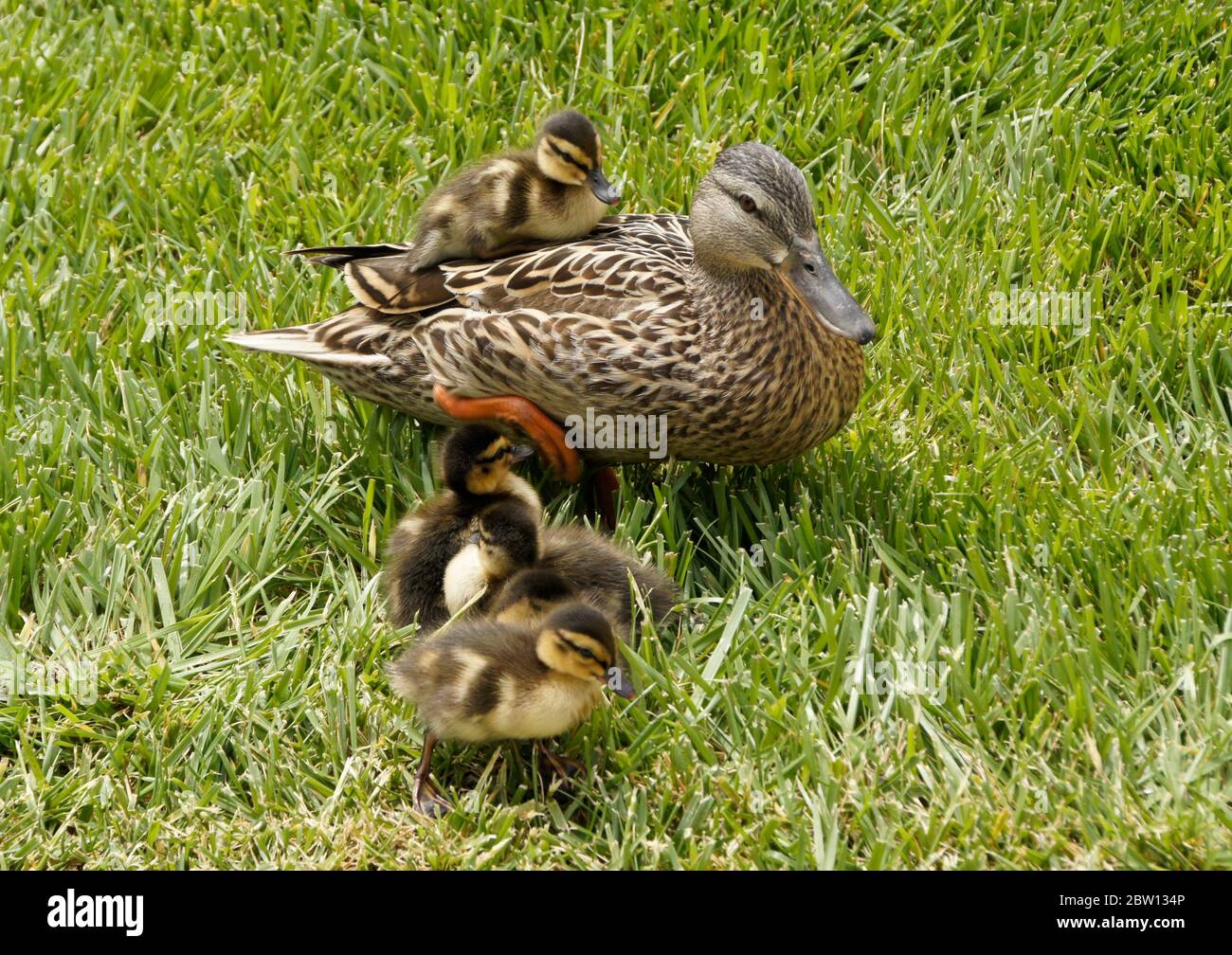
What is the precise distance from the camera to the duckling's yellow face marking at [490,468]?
11.1 ft

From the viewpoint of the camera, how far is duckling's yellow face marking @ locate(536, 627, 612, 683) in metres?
2.88

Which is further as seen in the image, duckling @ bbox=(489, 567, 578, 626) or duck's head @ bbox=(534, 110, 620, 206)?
duck's head @ bbox=(534, 110, 620, 206)

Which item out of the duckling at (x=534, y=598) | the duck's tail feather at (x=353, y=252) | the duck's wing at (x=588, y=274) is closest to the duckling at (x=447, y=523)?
the duckling at (x=534, y=598)

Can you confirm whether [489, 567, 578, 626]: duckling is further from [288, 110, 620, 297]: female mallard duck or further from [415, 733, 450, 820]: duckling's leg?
[288, 110, 620, 297]: female mallard duck

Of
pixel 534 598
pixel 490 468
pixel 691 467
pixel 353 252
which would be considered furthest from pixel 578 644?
pixel 353 252

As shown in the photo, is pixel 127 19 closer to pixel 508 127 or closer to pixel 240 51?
pixel 240 51

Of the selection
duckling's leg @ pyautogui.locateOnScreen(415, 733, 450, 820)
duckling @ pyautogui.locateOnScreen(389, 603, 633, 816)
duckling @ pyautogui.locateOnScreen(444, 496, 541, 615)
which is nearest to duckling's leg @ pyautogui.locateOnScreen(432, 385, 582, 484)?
duckling @ pyautogui.locateOnScreen(444, 496, 541, 615)

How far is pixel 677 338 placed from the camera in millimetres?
3627

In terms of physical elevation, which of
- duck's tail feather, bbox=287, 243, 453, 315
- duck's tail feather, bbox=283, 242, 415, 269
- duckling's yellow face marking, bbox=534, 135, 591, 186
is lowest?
duck's tail feather, bbox=287, 243, 453, 315

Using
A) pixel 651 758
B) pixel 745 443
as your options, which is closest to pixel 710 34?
pixel 745 443

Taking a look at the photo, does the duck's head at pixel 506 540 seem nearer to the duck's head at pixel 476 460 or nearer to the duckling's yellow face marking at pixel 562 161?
the duck's head at pixel 476 460

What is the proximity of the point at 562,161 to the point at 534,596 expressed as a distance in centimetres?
123

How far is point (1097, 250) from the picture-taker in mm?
4426

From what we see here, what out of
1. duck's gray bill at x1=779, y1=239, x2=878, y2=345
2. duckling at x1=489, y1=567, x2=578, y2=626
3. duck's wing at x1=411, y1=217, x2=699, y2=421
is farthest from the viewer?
duck's wing at x1=411, y1=217, x2=699, y2=421
